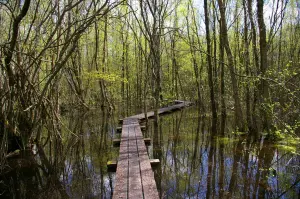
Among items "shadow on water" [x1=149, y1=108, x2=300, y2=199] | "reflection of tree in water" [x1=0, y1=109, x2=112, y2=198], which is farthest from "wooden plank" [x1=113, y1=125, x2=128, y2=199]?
"shadow on water" [x1=149, y1=108, x2=300, y2=199]

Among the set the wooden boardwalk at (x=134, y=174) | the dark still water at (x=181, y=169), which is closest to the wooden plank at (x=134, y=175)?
the wooden boardwalk at (x=134, y=174)

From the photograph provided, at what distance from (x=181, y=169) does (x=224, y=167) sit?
0.99 metres

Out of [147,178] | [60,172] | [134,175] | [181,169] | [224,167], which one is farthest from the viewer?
[60,172]

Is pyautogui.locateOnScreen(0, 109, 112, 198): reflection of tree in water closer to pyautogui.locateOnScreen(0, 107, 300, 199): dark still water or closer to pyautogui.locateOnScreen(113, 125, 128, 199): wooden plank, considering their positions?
pyautogui.locateOnScreen(0, 107, 300, 199): dark still water

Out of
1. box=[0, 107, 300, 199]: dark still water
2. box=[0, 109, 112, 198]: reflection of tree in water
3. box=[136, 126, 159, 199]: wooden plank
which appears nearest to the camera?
box=[136, 126, 159, 199]: wooden plank

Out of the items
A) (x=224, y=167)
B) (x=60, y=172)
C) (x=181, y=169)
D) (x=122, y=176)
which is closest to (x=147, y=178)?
(x=122, y=176)

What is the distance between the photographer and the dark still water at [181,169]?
505 centimetres

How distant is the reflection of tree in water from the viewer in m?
5.25

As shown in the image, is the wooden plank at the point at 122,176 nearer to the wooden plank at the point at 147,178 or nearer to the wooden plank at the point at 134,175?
the wooden plank at the point at 134,175

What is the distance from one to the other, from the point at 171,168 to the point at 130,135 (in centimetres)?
266

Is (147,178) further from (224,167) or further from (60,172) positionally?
(60,172)

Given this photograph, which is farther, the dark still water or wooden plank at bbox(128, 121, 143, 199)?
the dark still water

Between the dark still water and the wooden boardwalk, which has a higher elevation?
the wooden boardwalk

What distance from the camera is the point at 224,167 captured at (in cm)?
619
